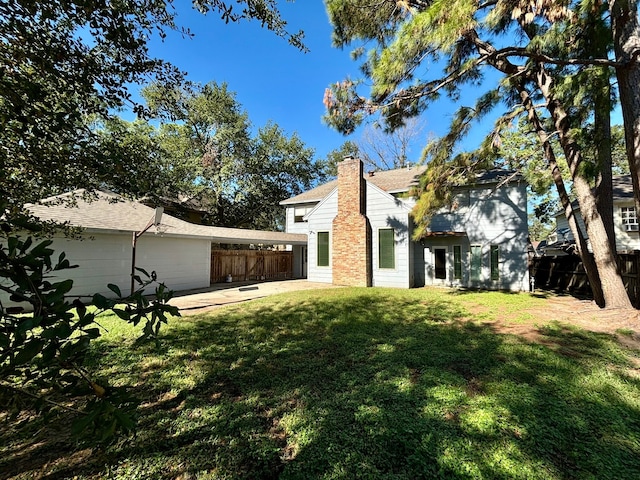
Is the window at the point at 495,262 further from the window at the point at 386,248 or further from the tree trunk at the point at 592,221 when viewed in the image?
the tree trunk at the point at 592,221

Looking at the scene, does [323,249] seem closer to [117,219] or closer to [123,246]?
[123,246]

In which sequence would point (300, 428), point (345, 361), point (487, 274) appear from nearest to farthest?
1. point (300, 428)
2. point (345, 361)
3. point (487, 274)

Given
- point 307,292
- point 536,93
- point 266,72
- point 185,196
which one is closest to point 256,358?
point 307,292

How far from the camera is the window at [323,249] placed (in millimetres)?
15000

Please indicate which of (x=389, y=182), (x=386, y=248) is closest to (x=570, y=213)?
(x=386, y=248)

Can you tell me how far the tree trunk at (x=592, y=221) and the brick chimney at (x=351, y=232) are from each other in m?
7.38

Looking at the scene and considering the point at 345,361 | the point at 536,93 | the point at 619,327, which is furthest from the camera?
the point at 536,93

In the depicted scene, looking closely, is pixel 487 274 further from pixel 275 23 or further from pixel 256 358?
pixel 275 23

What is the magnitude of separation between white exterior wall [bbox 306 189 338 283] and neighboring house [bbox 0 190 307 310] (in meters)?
3.43

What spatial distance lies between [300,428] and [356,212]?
37.6 feet

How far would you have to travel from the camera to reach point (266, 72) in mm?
12680

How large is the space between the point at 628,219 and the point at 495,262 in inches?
321

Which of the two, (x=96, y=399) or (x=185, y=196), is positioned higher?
(x=185, y=196)

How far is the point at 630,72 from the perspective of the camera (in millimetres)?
6219
